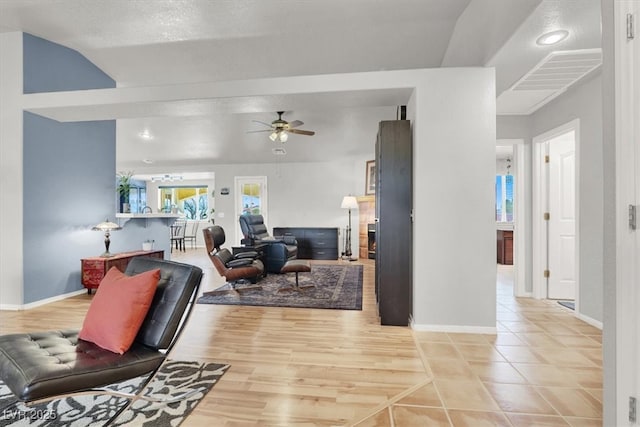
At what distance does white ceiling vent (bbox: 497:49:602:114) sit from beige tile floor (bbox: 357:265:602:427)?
7.85ft

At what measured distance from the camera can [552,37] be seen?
2146 millimetres

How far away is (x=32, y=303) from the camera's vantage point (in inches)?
135

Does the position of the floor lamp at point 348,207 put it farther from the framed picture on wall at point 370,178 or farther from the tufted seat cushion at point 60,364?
the tufted seat cushion at point 60,364

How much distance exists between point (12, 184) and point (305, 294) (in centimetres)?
364

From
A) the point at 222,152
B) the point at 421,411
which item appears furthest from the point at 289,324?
the point at 222,152

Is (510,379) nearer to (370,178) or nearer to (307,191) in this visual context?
(370,178)

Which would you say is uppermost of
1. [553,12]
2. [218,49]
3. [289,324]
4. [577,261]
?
[218,49]

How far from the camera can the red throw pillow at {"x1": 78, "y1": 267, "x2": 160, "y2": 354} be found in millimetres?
1577

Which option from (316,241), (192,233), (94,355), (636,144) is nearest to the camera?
(636,144)

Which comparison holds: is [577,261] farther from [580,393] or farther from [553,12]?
[553,12]

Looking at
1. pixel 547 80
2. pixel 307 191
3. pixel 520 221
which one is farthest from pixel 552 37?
pixel 307 191

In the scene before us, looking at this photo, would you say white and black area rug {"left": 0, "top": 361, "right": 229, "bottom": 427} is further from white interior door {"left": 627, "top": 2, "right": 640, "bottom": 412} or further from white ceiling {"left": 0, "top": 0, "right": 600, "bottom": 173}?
white ceiling {"left": 0, "top": 0, "right": 600, "bottom": 173}

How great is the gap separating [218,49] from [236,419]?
3.51 meters

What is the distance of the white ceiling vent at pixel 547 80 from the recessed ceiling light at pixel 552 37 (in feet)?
0.72
